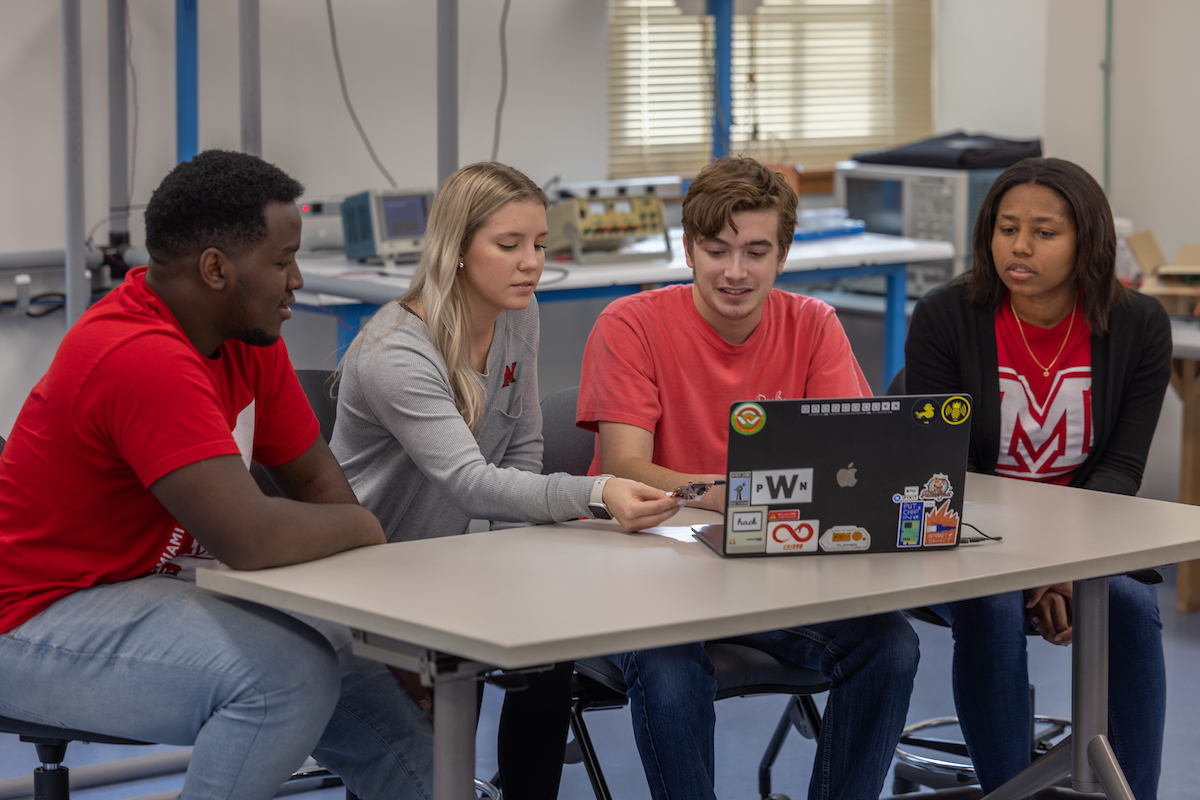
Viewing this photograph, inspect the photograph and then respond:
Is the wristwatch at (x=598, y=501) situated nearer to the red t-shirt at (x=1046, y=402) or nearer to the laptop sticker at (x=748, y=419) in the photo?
the laptop sticker at (x=748, y=419)

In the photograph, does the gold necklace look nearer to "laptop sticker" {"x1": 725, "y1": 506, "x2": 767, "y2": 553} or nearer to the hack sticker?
the hack sticker

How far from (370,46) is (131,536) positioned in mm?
2693

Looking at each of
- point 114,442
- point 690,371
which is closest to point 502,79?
point 690,371

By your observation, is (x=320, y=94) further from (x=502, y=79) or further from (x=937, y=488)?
(x=937, y=488)

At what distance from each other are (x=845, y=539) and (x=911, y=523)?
8 centimetres

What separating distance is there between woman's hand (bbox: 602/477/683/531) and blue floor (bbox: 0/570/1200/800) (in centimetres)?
91

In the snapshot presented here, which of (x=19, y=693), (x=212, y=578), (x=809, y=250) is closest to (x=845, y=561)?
(x=212, y=578)

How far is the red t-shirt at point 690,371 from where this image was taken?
6.28 ft

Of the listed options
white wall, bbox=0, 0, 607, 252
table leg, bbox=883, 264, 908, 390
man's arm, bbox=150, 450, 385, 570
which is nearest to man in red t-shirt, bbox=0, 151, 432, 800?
man's arm, bbox=150, 450, 385, 570

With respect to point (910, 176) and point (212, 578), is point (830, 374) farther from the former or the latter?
point (910, 176)

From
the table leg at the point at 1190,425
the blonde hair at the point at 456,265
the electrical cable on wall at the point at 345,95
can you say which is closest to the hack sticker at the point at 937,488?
the blonde hair at the point at 456,265

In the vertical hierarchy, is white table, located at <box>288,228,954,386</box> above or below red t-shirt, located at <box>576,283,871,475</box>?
above

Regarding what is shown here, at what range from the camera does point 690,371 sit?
76.7 inches

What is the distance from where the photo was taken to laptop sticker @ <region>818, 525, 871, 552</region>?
4.80 ft
